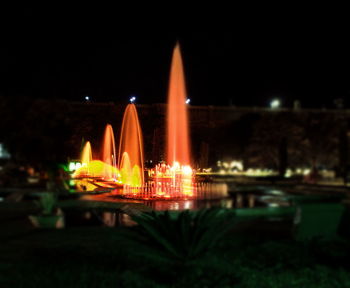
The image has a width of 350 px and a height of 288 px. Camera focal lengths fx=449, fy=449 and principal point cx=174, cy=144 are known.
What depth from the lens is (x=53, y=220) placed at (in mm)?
9602

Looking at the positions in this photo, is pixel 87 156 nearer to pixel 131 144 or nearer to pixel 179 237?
pixel 131 144

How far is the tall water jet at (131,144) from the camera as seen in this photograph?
22.6 m

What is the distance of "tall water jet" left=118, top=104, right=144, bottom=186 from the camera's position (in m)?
22.6

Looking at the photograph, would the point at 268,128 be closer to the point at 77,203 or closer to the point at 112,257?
the point at 77,203

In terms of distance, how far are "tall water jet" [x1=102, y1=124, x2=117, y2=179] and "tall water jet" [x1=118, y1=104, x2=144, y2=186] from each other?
69cm

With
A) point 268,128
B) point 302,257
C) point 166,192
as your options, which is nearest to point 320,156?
point 268,128

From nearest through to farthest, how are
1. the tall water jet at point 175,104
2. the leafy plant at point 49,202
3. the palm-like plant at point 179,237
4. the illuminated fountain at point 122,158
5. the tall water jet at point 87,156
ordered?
1. the palm-like plant at point 179,237
2. the leafy plant at point 49,202
3. the tall water jet at point 175,104
4. the illuminated fountain at point 122,158
5. the tall water jet at point 87,156

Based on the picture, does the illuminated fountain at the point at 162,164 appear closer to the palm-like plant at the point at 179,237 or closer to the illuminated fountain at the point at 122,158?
the illuminated fountain at the point at 122,158

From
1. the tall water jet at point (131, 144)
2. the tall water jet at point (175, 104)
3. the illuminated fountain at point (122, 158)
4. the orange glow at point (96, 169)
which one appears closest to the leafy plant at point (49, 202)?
the illuminated fountain at point (122, 158)

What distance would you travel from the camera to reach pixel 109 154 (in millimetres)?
27109

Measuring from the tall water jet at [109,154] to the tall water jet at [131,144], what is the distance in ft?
2.26

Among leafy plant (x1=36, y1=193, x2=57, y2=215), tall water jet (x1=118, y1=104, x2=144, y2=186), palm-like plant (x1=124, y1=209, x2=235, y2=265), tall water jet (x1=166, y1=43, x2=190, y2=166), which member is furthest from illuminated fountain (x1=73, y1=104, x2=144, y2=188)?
palm-like plant (x1=124, y1=209, x2=235, y2=265)

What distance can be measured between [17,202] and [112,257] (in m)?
6.88

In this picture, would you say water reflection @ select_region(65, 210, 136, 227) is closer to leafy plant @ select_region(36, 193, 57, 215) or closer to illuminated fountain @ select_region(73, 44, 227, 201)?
leafy plant @ select_region(36, 193, 57, 215)
